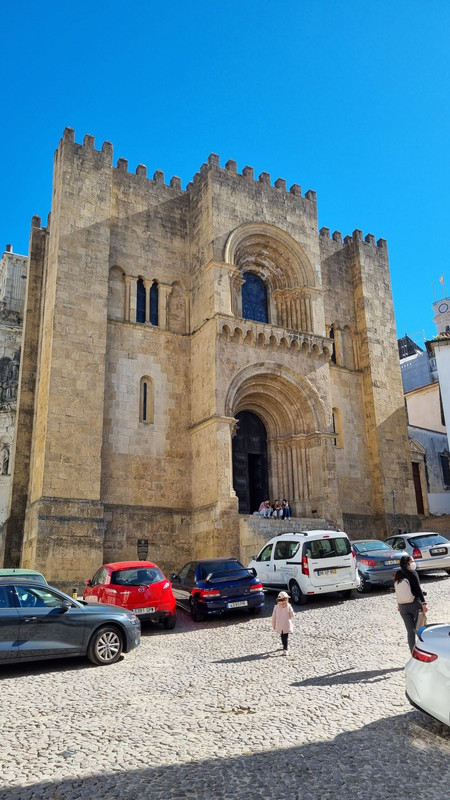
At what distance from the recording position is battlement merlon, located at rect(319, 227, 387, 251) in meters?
27.9

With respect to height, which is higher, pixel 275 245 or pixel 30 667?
pixel 275 245

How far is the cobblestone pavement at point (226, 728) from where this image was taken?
186 inches

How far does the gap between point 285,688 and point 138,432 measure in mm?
14133

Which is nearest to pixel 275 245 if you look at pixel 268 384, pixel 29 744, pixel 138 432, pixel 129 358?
pixel 268 384

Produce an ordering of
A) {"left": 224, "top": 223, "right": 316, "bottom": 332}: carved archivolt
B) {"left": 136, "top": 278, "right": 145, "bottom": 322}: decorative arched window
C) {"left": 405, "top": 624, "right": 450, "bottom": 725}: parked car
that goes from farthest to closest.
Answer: {"left": 224, "top": 223, "right": 316, "bottom": 332}: carved archivolt → {"left": 136, "top": 278, "right": 145, "bottom": 322}: decorative arched window → {"left": 405, "top": 624, "right": 450, "bottom": 725}: parked car

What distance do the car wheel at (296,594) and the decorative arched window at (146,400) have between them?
9035mm

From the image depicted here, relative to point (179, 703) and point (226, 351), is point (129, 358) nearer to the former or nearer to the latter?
point (226, 351)

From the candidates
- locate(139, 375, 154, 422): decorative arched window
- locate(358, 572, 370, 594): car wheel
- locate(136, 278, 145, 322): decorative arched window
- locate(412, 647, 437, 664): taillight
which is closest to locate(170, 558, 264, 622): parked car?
locate(358, 572, 370, 594): car wheel

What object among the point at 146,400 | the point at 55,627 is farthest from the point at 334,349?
the point at 55,627

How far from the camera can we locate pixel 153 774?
4910mm

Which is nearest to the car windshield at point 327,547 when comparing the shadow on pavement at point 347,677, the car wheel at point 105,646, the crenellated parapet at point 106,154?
the shadow on pavement at point 347,677

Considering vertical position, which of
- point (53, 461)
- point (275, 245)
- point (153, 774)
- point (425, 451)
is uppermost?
point (275, 245)

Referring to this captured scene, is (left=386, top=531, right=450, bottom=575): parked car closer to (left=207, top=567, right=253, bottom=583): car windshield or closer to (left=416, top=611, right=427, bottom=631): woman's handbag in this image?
(left=207, top=567, right=253, bottom=583): car windshield

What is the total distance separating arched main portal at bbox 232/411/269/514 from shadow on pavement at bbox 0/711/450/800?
1712 centimetres
